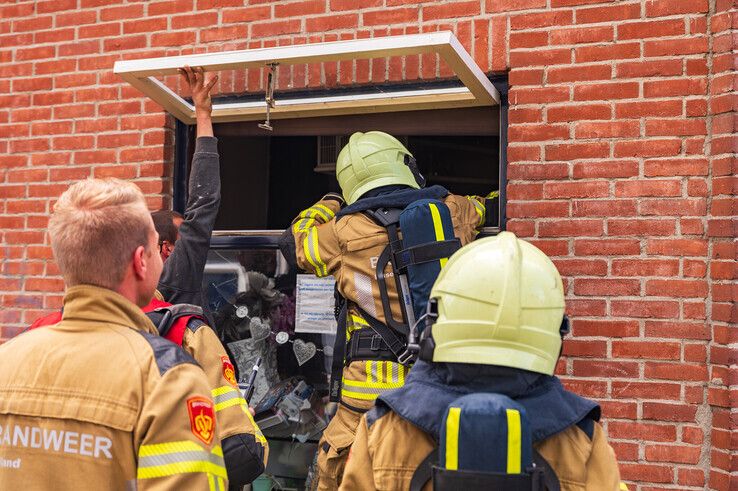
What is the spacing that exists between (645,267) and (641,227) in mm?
179

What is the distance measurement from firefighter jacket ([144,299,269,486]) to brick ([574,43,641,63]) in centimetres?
222

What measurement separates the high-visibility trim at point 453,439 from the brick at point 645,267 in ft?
7.22

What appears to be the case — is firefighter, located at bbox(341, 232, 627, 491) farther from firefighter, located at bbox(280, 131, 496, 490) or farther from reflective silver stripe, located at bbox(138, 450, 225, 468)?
firefighter, located at bbox(280, 131, 496, 490)

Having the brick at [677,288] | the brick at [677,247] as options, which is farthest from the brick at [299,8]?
the brick at [677,288]

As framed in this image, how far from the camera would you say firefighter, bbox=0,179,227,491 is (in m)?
1.79

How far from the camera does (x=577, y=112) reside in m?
3.79

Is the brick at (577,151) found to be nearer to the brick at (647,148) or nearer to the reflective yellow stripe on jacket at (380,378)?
the brick at (647,148)

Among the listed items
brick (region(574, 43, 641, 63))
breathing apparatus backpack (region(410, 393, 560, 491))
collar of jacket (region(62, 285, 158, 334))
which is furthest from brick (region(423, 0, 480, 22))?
breathing apparatus backpack (region(410, 393, 560, 491))

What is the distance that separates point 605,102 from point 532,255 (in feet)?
6.72

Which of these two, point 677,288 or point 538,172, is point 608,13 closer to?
point 538,172

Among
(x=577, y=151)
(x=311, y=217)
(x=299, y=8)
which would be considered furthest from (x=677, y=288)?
(x=299, y=8)

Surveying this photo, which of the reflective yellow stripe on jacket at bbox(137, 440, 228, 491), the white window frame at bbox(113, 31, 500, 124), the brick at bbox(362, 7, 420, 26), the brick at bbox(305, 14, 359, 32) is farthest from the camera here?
the brick at bbox(305, 14, 359, 32)

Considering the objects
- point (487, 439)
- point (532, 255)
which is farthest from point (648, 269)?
point (487, 439)

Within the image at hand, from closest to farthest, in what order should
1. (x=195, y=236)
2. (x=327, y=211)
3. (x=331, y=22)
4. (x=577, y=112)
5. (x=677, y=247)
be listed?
1. (x=195, y=236)
2. (x=677, y=247)
3. (x=577, y=112)
4. (x=327, y=211)
5. (x=331, y=22)
